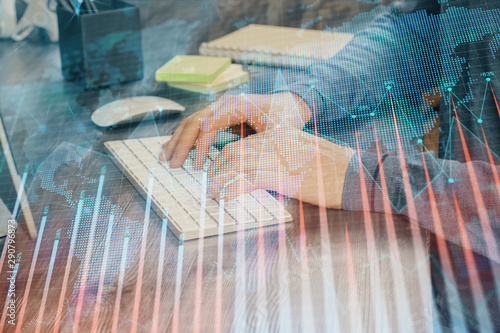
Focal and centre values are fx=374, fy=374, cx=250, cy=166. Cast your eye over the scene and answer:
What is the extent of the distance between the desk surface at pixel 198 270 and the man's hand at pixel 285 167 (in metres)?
0.03

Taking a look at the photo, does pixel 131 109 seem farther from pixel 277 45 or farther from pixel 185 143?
pixel 277 45

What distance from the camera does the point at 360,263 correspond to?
0.42 meters

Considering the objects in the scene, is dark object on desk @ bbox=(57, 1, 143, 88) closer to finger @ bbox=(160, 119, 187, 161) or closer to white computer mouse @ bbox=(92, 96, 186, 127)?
white computer mouse @ bbox=(92, 96, 186, 127)

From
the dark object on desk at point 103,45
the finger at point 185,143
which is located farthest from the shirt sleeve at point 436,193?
the dark object on desk at point 103,45

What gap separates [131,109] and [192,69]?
0.46 feet

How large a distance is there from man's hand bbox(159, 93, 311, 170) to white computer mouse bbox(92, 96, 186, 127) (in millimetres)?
66

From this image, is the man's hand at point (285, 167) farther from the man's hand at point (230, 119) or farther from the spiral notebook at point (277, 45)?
the spiral notebook at point (277, 45)

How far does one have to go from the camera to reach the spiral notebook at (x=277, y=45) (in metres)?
0.69

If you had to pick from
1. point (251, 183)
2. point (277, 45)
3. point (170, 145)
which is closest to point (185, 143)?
point (170, 145)

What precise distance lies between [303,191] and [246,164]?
0.29 ft

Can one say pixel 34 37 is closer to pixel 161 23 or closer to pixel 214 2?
pixel 161 23

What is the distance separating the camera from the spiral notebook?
686 mm

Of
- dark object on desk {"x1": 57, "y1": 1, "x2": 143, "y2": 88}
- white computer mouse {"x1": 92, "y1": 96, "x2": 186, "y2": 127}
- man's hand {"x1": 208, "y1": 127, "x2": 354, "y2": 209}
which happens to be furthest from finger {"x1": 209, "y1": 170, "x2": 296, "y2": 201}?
dark object on desk {"x1": 57, "y1": 1, "x2": 143, "y2": 88}

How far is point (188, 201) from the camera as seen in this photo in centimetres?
50
